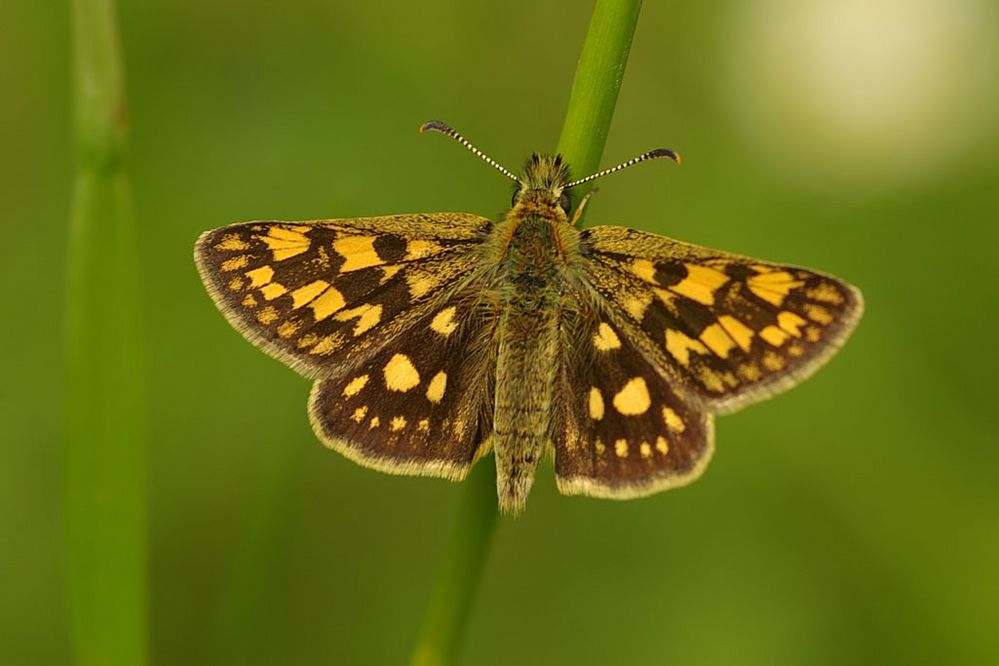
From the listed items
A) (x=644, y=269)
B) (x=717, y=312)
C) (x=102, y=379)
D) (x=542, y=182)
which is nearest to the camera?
(x=102, y=379)

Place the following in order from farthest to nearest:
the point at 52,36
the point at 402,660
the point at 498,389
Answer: the point at 52,36 → the point at 402,660 → the point at 498,389

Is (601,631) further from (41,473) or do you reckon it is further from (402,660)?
(41,473)

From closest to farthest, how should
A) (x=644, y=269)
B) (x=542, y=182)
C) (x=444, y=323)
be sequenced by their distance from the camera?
(x=542, y=182) < (x=644, y=269) < (x=444, y=323)

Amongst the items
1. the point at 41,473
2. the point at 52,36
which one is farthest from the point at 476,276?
the point at 52,36

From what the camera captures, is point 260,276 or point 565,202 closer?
point 565,202

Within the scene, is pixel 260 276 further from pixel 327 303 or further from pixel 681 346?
pixel 681 346

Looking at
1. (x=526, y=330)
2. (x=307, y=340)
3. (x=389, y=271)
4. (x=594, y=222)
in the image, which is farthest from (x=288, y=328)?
(x=594, y=222)

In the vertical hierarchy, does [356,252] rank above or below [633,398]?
above
